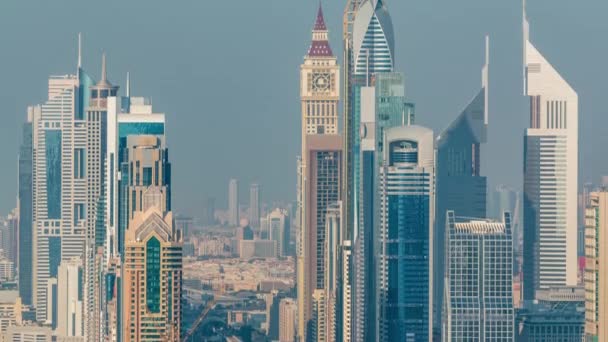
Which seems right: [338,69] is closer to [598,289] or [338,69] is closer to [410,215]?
[410,215]

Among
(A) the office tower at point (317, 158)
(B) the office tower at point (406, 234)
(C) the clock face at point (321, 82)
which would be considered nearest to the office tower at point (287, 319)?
(A) the office tower at point (317, 158)

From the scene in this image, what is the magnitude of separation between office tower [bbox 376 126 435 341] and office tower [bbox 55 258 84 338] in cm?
505

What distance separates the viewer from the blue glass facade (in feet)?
166

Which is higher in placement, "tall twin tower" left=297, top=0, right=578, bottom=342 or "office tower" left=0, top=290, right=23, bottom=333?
"tall twin tower" left=297, top=0, right=578, bottom=342

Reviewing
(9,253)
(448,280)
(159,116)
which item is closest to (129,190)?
(159,116)

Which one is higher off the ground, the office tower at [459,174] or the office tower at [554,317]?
the office tower at [459,174]

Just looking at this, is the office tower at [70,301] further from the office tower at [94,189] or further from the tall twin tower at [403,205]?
the tall twin tower at [403,205]

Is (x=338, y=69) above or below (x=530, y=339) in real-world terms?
above

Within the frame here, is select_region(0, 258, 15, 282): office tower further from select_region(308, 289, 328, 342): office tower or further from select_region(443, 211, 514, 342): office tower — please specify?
select_region(443, 211, 514, 342): office tower

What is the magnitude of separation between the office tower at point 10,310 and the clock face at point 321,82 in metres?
6.82

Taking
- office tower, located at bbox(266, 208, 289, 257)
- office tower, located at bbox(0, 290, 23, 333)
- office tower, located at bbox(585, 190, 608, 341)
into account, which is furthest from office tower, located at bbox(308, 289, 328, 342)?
office tower, located at bbox(585, 190, 608, 341)

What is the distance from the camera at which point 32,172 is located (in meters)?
49.2

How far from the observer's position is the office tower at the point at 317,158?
43.0m

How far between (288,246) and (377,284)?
5.36ft
